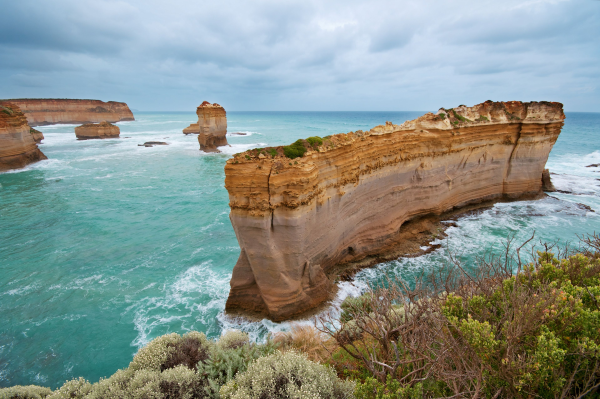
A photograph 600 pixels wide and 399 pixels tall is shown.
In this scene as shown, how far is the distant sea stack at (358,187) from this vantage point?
10.2 metres

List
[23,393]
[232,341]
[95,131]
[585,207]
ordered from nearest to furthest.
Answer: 1. [23,393]
2. [232,341]
3. [585,207]
4. [95,131]

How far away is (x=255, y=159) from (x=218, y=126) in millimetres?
41121

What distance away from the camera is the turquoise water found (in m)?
10.5

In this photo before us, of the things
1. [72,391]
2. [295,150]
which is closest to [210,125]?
[295,150]

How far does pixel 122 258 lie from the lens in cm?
1530

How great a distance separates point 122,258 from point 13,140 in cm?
3121

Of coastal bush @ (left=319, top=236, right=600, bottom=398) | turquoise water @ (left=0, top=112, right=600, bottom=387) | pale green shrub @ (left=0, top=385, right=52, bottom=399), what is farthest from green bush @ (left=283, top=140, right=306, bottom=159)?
pale green shrub @ (left=0, top=385, right=52, bottom=399)

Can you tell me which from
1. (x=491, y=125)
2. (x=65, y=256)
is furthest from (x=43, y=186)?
(x=491, y=125)

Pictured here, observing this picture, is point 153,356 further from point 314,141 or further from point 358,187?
point 358,187

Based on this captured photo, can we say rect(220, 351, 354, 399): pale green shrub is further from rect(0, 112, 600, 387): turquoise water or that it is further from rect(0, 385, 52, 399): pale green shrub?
rect(0, 385, 52, 399): pale green shrub

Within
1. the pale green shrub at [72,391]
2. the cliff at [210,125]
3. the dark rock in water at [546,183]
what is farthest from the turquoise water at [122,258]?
the cliff at [210,125]

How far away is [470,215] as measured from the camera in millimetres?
19812

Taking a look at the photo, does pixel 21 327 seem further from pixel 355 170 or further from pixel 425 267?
pixel 425 267

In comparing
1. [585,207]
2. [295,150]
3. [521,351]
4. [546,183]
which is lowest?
[585,207]
